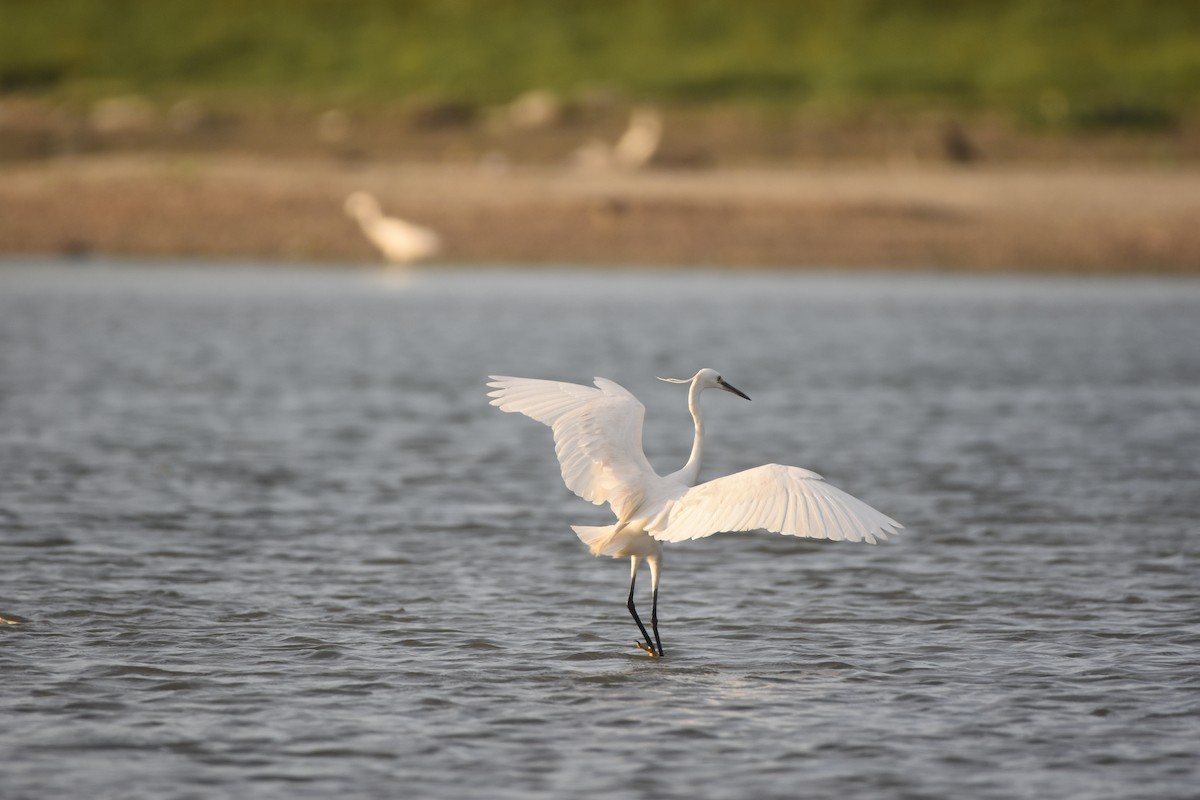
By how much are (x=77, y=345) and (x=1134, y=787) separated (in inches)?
646

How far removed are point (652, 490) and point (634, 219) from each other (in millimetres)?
21110

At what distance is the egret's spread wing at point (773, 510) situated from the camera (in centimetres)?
763

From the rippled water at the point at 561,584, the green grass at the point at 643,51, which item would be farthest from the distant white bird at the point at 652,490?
the green grass at the point at 643,51

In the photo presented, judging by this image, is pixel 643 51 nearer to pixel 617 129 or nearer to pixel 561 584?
pixel 617 129

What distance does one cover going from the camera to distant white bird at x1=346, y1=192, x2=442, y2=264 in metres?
27.3

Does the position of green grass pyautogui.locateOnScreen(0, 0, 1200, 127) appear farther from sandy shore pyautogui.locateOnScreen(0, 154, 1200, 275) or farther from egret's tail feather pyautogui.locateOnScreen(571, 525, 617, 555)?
egret's tail feather pyautogui.locateOnScreen(571, 525, 617, 555)

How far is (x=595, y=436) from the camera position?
28.0 feet

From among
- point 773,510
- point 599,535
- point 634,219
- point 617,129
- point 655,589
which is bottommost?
point 655,589

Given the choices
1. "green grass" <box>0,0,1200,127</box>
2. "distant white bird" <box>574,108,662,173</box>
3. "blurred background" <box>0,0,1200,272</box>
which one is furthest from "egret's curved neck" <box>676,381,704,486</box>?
"green grass" <box>0,0,1200,127</box>

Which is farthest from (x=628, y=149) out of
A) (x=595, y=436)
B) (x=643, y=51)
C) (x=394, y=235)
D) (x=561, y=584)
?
(x=595, y=436)

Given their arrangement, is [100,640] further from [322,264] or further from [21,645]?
[322,264]

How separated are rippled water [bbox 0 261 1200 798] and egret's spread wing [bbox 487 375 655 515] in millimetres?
794

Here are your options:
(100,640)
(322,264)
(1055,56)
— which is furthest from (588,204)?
(1055,56)

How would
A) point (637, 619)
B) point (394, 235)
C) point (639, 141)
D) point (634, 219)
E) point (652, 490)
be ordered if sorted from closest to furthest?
point (652, 490)
point (637, 619)
point (394, 235)
point (634, 219)
point (639, 141)
